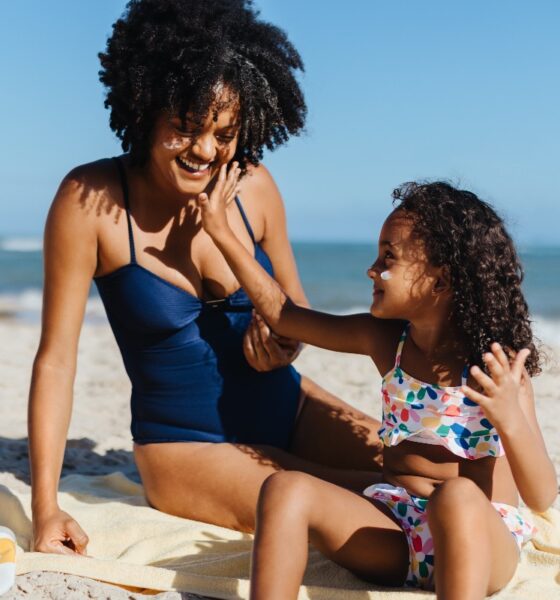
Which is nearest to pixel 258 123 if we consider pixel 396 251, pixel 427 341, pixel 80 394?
pixel 396 251

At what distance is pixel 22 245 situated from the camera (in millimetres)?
48094

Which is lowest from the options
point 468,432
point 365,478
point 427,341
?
point 365,478

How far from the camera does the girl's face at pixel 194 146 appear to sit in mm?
3264

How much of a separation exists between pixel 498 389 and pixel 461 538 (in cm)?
43

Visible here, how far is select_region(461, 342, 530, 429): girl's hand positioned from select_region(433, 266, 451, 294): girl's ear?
34 cm

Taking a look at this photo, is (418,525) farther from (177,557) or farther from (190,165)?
(190,165)

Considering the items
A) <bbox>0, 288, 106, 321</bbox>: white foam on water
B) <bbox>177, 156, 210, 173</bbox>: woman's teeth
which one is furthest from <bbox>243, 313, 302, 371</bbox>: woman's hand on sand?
<bbox>0, 288, 106, 321</bbox>: white foam on water

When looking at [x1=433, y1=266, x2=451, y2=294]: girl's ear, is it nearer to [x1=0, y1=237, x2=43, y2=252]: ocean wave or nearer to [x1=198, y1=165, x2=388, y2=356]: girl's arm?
[x1=198, y1=165, x2=388, y2=356]: girl's arm

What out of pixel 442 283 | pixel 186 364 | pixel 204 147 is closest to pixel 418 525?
pixel 442 283

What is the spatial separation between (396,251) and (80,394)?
433 cm

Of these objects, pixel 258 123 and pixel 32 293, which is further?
pixel 32 293

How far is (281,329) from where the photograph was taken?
11.0 feet

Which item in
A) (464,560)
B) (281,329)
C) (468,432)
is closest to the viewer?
(464,560)

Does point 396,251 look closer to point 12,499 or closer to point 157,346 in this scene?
point 157,346
